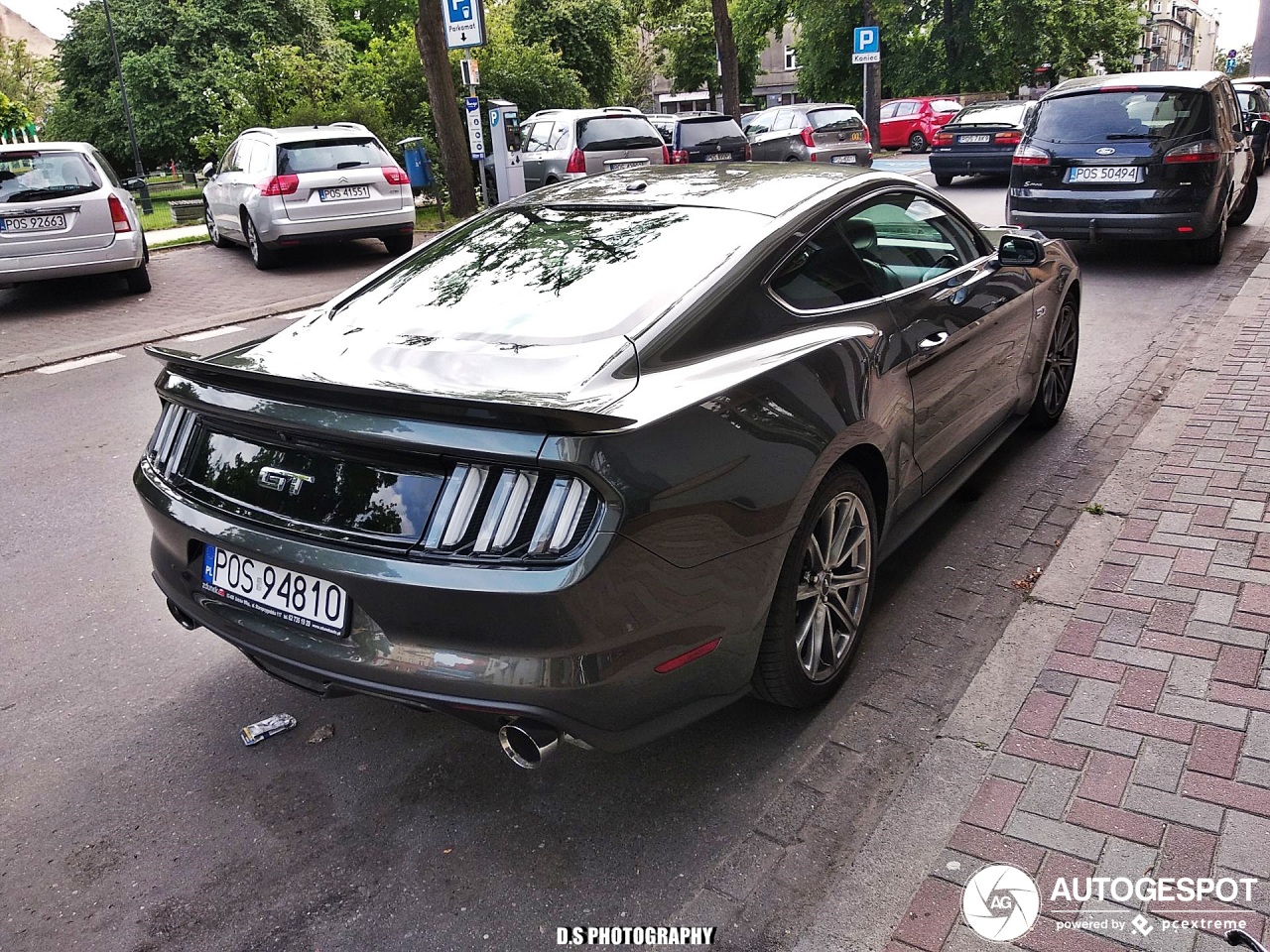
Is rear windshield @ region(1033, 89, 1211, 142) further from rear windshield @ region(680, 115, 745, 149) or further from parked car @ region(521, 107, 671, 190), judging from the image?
rear windshield @ region(680, 115, 745, 149)

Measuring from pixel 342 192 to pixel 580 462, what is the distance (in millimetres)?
10866

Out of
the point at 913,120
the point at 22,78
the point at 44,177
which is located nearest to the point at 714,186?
the point at 44,177

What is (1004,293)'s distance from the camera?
4539mm

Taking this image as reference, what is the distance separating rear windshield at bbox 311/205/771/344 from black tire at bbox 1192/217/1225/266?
8.44 metres

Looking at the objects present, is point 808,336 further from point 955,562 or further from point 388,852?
point 388,852

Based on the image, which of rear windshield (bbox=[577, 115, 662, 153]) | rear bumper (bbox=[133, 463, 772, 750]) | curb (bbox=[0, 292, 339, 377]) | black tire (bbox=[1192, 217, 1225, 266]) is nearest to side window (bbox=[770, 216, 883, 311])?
rear bumper (bbox=[133, 463, 772, 750])

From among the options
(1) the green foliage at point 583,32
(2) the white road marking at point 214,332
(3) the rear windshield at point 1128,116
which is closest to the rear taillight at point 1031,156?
(3) the rear windshield at point 1128,116

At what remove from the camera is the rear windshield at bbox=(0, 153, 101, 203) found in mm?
10047

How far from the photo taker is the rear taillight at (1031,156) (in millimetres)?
9945

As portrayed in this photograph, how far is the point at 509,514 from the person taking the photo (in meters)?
2.38

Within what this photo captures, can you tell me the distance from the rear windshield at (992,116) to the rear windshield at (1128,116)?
8752 millimetres

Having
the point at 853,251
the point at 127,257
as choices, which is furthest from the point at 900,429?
the point at 127,257

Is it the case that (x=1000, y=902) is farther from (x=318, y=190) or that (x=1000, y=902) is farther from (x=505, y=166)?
(x=505, y=166)

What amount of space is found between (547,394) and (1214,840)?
1911 millimetres
